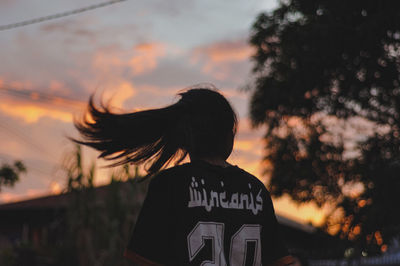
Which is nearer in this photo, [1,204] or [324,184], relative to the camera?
[324,184]

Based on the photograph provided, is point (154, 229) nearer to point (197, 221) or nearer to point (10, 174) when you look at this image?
point (197, 221)

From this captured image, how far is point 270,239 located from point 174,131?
625 millimetres

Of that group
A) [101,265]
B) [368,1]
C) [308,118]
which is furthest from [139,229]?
[308,118]

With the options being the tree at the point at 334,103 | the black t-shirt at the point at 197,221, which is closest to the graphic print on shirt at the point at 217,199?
the black t-shirt at the point at 197,221

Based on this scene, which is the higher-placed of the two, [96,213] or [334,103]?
[334,103]

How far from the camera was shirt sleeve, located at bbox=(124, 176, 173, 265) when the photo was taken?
2.29 metres

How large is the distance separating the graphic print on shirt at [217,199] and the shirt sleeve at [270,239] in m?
0.10

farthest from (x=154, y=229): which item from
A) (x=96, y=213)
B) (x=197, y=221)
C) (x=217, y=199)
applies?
(x=96, y=213)

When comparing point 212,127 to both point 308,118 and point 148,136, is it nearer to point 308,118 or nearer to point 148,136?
point 148,136

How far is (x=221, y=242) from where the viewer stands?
2.35 m

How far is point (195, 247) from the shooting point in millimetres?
2285

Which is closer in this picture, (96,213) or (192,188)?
(192,188)

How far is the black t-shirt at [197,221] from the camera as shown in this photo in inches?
90.0

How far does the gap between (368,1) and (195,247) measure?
1419cm
